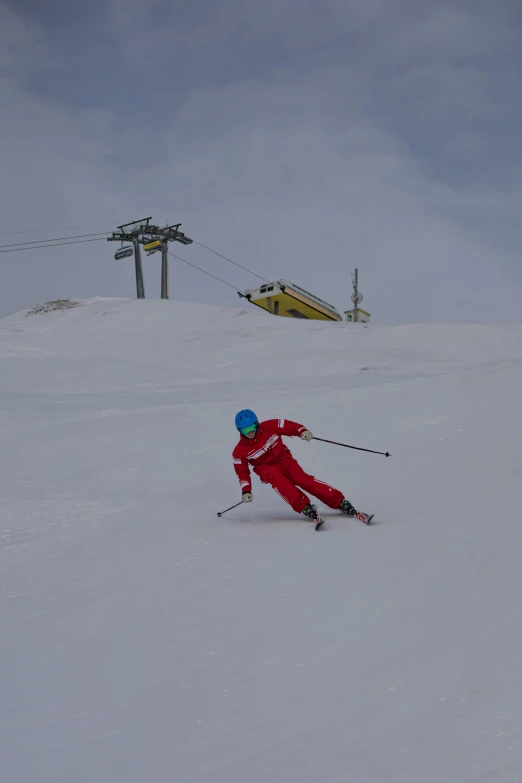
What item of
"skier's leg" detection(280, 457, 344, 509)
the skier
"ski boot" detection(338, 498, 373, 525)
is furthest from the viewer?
the skier

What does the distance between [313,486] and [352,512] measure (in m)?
0.45

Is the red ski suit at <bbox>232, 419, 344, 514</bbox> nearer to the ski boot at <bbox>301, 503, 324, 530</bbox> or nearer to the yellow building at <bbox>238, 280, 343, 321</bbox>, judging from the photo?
the ski boot at <bbox>301, 503, 324, 530</bbox>

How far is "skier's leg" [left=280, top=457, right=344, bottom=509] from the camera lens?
6309 mm

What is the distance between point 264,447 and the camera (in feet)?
21.5

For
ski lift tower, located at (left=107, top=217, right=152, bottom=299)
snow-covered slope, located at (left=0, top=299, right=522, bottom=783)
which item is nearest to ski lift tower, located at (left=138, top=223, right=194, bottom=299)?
ski lift tower, located at (left=107, top=217, right=152, bottom=299)

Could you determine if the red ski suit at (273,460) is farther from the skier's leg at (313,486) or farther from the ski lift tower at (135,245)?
the ski lift tower at (135,245)

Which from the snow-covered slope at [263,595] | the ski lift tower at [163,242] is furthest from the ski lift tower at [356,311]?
the snow-covered slope at [263,595]

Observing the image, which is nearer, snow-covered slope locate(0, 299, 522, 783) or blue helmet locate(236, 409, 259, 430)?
snow-covered slope locate(0, 299, 522, 783)

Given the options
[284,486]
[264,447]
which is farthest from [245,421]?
[284,486]

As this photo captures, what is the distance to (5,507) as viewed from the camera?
7.00m

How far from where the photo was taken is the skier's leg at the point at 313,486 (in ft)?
20.7

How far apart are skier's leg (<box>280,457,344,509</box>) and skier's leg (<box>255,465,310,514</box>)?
0.06 m

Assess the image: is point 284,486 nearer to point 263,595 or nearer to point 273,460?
point 273,460

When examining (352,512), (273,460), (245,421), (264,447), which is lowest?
(352,512)
